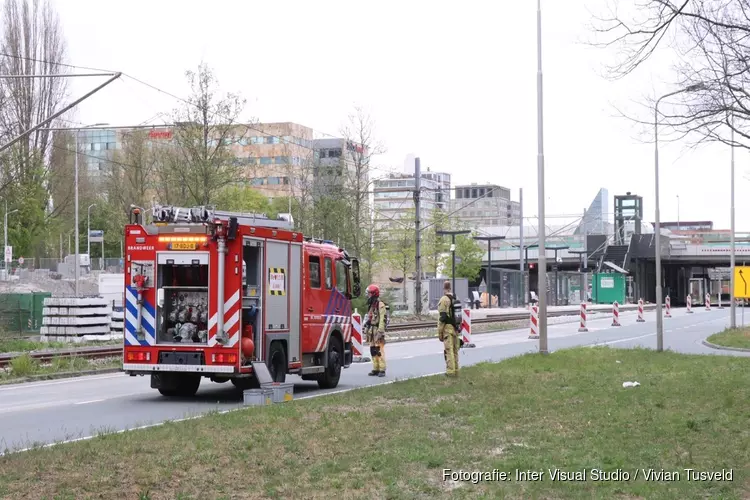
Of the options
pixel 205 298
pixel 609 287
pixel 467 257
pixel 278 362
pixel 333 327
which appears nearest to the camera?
pixel 205 298

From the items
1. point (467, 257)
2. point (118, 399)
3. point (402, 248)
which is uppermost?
point (402, 248)

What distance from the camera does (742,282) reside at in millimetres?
36250

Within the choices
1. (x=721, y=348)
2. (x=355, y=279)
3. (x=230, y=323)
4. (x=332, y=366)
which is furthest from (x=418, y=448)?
(x=721, y=348)

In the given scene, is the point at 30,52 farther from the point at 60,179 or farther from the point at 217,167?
the point at 217,167

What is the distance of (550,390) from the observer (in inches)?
653

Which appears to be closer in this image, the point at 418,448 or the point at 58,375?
the point at 418,448

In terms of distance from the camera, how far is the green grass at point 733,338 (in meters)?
32.3

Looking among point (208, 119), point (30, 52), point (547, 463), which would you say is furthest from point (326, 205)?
point (547, 463)

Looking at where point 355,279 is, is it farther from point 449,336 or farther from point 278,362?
point 278,362

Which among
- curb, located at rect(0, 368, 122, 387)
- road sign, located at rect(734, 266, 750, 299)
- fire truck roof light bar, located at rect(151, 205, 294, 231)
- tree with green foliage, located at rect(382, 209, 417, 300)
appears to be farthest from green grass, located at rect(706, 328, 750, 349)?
tree with green foliage, located at rect(382, 209, 417, 300)

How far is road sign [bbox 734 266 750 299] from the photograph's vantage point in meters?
36.1

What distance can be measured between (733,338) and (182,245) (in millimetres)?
23567

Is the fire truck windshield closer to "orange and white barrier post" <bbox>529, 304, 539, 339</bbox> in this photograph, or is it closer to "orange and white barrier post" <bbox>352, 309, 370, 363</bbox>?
"orange and white barrier post" <bbox>352, 309, 370, 363</bbox>

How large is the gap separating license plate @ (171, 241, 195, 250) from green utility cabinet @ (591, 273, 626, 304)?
75137mm
